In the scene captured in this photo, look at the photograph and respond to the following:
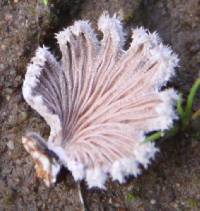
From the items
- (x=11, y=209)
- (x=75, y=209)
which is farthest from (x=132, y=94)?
(x=11, y=209)

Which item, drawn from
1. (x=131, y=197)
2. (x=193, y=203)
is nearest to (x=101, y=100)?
(x=131, y=197)

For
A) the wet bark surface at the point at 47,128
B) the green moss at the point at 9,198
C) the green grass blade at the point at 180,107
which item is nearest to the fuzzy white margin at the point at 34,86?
the wet bark surface at the point at 47,128

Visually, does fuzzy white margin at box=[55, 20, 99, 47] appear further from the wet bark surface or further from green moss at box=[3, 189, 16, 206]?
green moss at box=[3, 189, 16, 206]

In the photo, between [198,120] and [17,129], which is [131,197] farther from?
[17,129]

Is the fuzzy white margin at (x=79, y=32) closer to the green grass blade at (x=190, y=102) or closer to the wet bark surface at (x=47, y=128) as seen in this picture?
the wet bark surface at (x=47, y=128)

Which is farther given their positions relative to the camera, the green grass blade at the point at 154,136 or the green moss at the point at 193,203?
the green moss at the point at 193,203

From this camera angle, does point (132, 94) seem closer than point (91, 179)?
No
